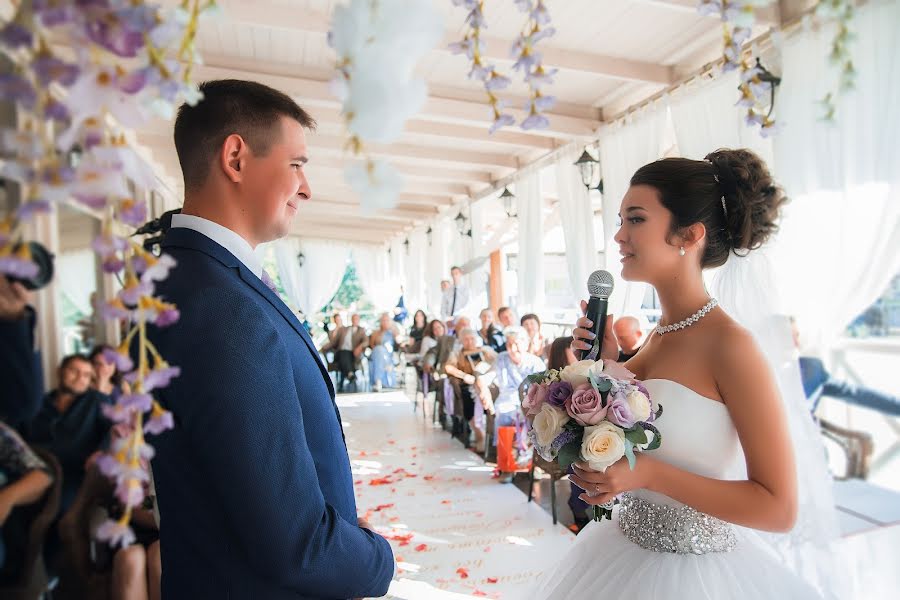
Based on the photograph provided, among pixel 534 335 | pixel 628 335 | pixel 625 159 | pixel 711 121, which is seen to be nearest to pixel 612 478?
pixel 628 335

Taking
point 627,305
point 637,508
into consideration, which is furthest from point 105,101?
point 627,305

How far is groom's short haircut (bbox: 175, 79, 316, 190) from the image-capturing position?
947mm

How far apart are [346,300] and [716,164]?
81.3ft

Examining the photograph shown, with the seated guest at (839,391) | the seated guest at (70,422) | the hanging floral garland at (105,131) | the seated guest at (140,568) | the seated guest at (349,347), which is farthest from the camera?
the seated guest at (349,347)

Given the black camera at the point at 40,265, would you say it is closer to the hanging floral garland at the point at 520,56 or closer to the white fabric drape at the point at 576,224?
the hanging floral garland at the point at 520,56

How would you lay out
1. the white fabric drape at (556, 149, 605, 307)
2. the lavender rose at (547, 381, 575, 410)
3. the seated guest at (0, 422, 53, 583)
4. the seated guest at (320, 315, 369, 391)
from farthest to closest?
the seated guest at (320, 315, 369, 391), the white fabric drape at (556, 149, 605, 307), the lavender rose at (547, 381, 575, 410), the seated guest at (0, 422, 53, 583)

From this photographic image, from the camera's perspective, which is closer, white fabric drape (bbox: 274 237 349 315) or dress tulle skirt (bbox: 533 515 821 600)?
dress tulle skirt (bbox: 533 515 821 600)

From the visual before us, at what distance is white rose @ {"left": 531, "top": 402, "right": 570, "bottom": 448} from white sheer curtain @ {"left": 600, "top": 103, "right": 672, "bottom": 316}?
3.95 m

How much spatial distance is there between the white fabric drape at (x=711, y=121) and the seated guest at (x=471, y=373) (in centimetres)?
289

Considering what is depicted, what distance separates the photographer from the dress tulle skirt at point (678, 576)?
1.37m

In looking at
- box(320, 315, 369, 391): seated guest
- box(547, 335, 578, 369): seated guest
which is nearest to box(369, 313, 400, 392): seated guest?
box(320, 315, 369, 391): seated guest

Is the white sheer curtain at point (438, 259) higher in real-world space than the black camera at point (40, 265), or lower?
higher

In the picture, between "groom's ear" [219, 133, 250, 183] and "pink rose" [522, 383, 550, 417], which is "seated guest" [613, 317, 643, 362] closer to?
A: "pink rose" [522, 383, 550, 417]

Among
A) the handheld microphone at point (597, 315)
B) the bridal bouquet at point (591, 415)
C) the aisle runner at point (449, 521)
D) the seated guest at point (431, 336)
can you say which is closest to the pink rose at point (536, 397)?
the bridal bouquet at point (591, 415)
